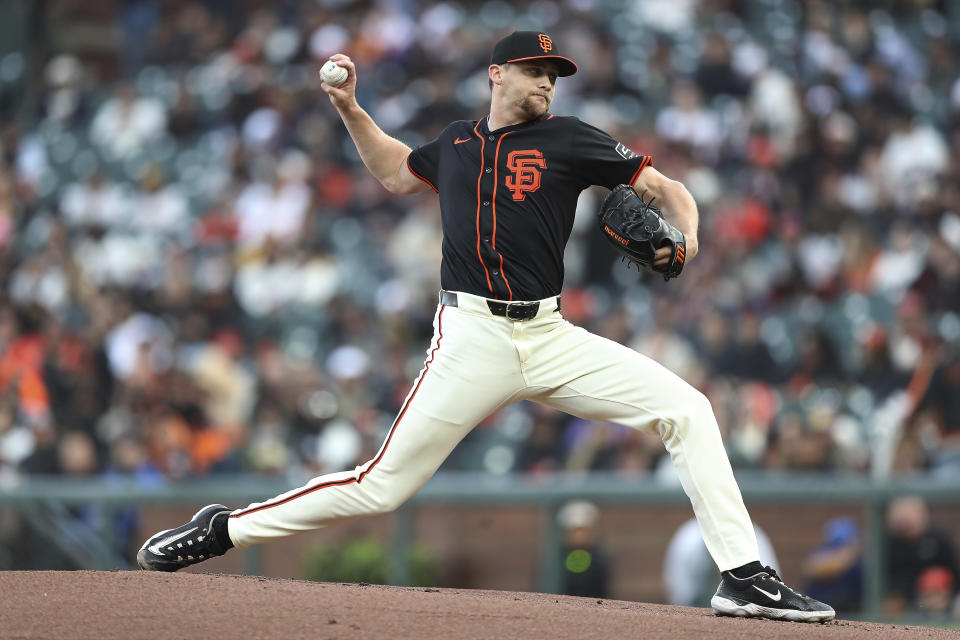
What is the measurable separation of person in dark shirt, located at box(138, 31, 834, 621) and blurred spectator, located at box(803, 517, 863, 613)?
3.39m

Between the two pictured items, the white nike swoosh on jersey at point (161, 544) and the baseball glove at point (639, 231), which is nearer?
the baseball glove at point (639, 231)

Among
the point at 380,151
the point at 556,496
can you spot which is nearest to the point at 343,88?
the point at 380,151

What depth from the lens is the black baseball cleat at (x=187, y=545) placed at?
15.4 ft

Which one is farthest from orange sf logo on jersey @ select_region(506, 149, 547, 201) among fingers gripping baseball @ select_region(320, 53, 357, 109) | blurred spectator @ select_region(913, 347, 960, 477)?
blurred spectator @ select_region(913, 347, 960, 477)

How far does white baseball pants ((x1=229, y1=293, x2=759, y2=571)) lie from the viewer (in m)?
4.39

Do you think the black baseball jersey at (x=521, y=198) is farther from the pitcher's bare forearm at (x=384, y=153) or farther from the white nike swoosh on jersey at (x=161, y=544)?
the white nike swoosh on jersey at (x=161, y=544)

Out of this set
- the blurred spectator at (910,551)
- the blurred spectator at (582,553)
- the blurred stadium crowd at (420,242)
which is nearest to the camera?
the blurred spectator at (910,551)

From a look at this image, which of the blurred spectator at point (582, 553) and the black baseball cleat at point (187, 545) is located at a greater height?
the black baseball cleat at point (187, 545)

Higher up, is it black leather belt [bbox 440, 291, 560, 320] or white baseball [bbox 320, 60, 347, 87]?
white baseball [bbox 320, 60, 347, 87]

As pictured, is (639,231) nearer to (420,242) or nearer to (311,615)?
(311,615)

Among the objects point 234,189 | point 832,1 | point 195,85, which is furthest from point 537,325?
point 195,85

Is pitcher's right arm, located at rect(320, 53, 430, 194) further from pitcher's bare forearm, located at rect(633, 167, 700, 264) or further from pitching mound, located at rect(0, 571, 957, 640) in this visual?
pitching mound, located at rect(0, 571, 957, 640)

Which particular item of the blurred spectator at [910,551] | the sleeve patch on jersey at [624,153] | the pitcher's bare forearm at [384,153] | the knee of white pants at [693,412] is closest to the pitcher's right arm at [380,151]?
the pitcher's bare forearm at [384,153]

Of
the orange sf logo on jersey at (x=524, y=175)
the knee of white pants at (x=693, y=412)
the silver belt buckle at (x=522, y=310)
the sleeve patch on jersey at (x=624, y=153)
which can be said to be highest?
the sleeve patch on jersey at (x=624, y=153)
